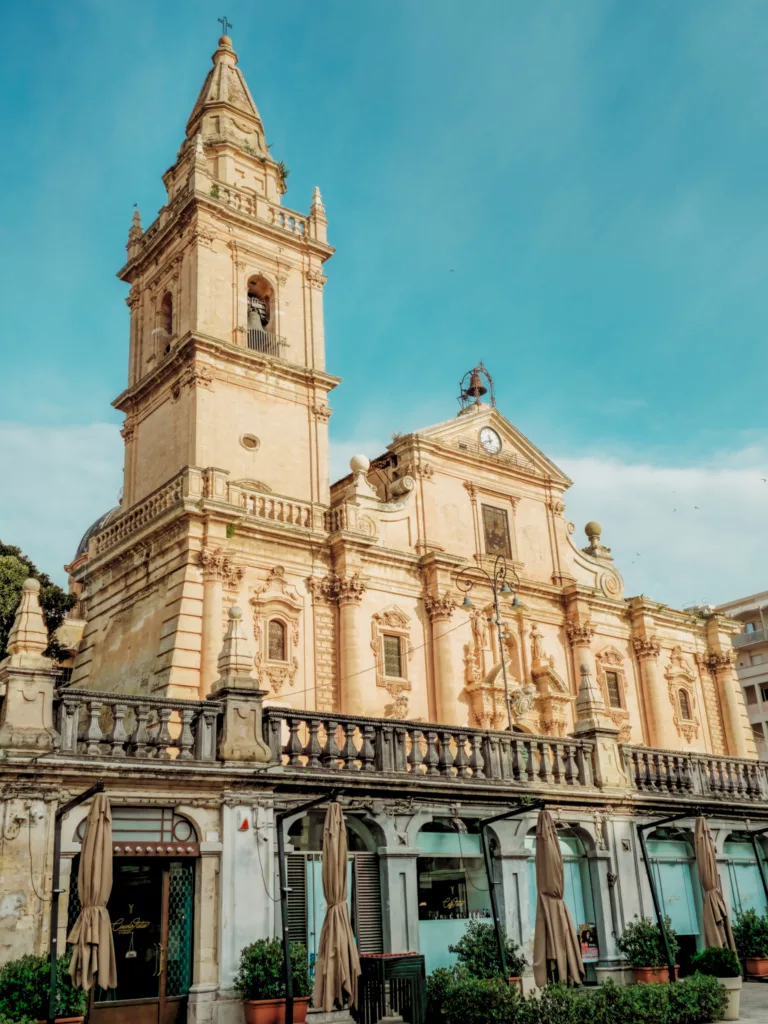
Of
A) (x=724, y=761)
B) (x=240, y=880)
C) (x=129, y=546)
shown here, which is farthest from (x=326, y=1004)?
(x=129, y=546)

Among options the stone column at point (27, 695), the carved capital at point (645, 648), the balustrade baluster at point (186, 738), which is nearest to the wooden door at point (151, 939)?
the balustrade baluster at point (186, 738)

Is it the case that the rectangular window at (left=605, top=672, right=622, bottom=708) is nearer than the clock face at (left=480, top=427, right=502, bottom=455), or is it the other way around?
the rectangular window at (left=605, top=672, right=622, bottom=708)

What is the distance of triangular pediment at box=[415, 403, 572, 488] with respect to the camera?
36.5 metres

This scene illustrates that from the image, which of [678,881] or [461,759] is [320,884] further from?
[678,881]

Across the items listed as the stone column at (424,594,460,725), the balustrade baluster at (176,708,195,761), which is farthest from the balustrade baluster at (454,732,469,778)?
the stone column at (424,594,460,725)

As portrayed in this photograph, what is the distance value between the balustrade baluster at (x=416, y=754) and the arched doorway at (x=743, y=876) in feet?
29.0

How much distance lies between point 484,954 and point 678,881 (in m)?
6.18

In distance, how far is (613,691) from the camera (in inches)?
1489

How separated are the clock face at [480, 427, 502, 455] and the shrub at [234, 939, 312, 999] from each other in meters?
24.5

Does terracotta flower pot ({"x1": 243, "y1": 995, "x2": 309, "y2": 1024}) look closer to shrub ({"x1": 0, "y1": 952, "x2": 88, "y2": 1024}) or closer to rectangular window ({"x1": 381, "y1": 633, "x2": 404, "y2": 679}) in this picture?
shrub ({"x1": 0, "y1": 952, "x2": 88, "y2": 1024})

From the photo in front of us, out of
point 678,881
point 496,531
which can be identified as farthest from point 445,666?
point 678,881

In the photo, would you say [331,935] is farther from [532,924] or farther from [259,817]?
[532,924]

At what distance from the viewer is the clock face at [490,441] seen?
3778cm

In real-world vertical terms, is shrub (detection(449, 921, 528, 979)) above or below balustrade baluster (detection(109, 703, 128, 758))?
below
